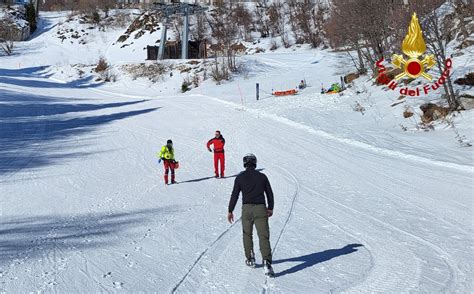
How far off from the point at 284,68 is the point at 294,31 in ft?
65.0

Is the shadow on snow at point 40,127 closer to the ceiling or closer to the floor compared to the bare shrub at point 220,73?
closer to the floor

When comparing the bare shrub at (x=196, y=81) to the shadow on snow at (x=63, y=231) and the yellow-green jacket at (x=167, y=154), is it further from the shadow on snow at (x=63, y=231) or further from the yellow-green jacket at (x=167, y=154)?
the shadow on snow at (x=63, y=231)

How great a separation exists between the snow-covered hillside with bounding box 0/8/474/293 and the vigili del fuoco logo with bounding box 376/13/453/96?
1129mm

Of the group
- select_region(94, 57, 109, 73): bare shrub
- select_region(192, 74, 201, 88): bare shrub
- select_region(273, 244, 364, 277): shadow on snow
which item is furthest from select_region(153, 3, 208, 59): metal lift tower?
select_region(273, 244, 364, 277): shadow on snow

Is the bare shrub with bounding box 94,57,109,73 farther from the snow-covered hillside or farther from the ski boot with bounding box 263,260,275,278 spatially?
the ski boot with bounding box 263,260,275,278

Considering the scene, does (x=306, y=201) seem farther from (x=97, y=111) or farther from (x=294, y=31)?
(x=294, y=31)

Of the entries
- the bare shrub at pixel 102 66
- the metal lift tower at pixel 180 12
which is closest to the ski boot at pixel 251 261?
the metal lift tower at pixel 180 12

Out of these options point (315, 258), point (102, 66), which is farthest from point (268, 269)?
point (102, 66)

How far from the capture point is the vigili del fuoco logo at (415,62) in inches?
697

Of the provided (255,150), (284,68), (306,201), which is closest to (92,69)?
(284,68)

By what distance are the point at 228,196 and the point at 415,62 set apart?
13.2 meters

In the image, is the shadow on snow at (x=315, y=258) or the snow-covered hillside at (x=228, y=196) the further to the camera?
the shadow on snow at (x=315, y=258)

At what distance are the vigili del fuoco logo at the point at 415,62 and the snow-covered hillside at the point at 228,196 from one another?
1129 mm

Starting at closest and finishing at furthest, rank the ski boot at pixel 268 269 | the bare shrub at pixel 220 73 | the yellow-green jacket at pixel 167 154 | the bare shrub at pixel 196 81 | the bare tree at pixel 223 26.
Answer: the ski boot at pixel 268 269 < the yellow-green jacket at pixel 167 154 < the bare shrub at pixel 196 81 < the bare shrub at pixel 220 73 < the bare tree at pixel 223 26
